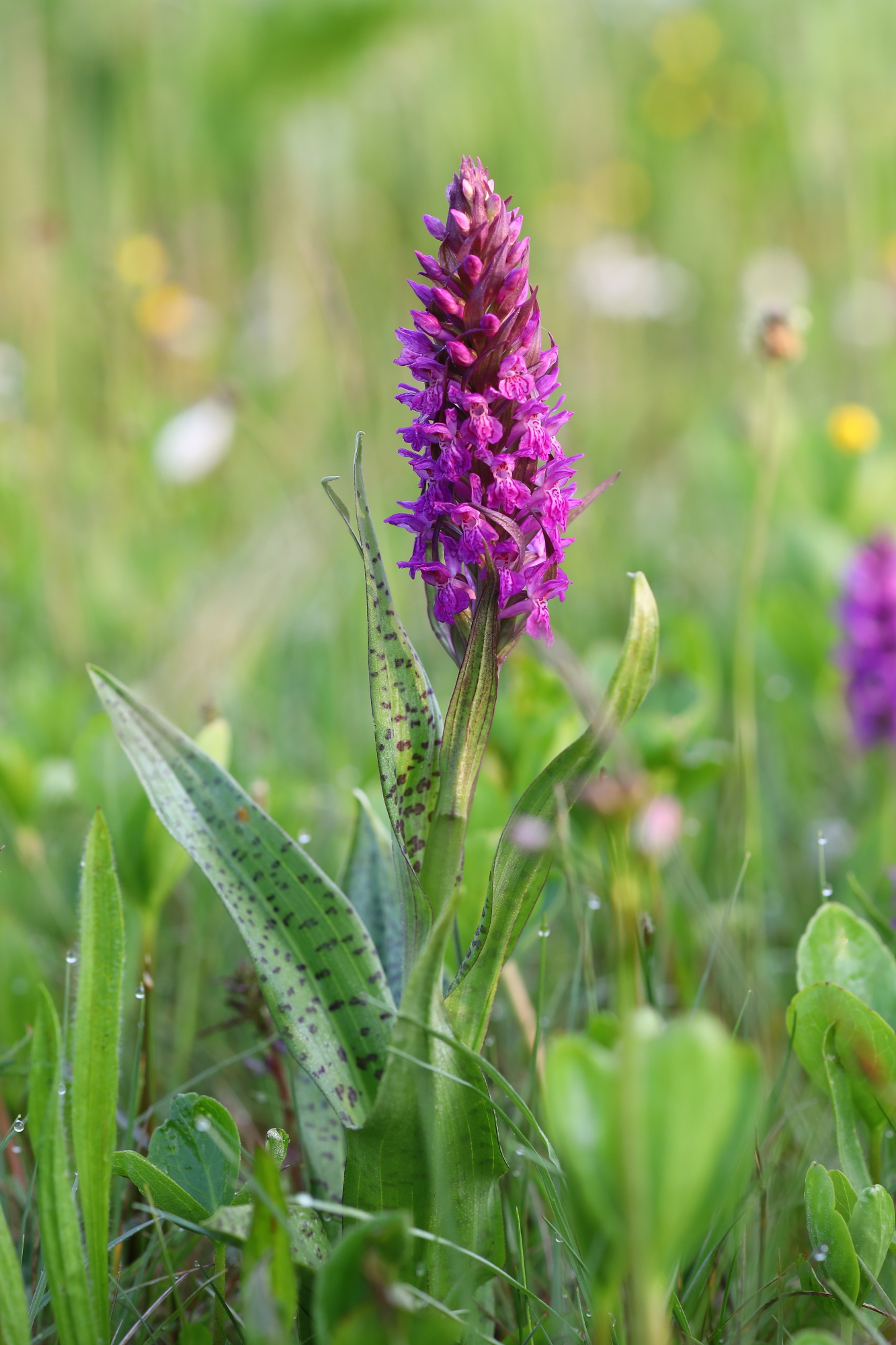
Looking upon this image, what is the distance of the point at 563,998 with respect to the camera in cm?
171

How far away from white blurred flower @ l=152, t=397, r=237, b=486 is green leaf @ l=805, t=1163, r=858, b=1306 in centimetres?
204

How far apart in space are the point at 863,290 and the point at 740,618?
329cm

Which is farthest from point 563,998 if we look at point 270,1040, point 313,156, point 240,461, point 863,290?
point 313,156

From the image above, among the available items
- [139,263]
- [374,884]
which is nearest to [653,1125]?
[374,884]

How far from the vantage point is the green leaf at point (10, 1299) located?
0.83 m

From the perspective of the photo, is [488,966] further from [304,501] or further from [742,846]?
[304,501]

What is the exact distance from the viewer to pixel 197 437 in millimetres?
2660

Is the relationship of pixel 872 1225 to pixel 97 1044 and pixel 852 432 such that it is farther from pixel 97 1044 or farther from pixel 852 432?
pixel 852 432

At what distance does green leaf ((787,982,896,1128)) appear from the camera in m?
1.00

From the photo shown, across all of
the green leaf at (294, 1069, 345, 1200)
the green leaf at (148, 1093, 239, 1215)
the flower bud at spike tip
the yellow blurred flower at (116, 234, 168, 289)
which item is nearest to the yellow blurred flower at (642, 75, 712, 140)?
the yellow blurred flower at (116, 234, 168, 289)

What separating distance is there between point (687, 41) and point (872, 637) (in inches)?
246

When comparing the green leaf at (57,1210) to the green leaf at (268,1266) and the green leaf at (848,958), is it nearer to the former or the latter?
the green leaf at (268,1266)

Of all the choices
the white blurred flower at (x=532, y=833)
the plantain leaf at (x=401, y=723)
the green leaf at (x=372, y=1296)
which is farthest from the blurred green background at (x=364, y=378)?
the green leaf at (x=372, y=1296)

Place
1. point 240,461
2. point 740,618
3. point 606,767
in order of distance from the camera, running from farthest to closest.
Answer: point 240,461 → point 740,618 → point 606,767
